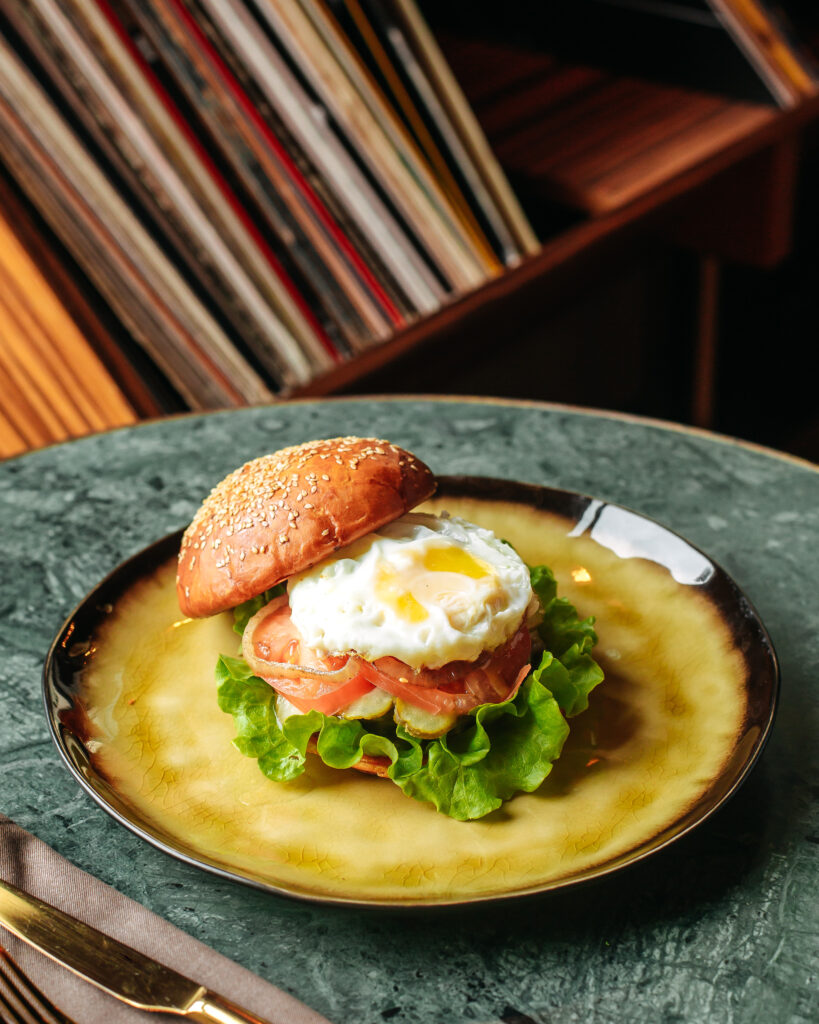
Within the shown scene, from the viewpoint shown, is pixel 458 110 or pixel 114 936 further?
pixel 458 110

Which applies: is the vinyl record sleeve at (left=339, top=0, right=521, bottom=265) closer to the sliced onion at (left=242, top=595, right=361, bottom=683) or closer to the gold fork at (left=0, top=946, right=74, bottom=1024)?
the sliced onion at (left=242, top=595, right=361, bottom=683)

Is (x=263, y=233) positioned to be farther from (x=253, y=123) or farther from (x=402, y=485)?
(x=402, y=485)

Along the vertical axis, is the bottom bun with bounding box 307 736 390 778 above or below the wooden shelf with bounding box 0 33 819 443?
above

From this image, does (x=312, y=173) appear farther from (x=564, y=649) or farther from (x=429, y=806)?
(x=429, y=806)

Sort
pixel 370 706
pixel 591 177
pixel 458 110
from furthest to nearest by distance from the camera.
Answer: pixel 591 177
pixel 458 110
pixel 370 706

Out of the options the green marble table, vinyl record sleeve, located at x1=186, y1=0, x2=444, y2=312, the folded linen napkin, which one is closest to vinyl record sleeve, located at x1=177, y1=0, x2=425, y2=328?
vinyl record sleeve, located at x1=186, y1=0, x2=444, y2=312

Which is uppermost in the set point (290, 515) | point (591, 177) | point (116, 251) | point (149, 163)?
point (149, 163)

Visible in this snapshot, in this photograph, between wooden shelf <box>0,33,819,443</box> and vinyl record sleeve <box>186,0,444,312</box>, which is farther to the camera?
wooden shelf <box>0,33,819,443</box>

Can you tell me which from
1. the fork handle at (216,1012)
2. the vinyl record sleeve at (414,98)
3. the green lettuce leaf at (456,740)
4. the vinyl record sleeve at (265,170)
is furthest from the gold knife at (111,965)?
the vinyl record sleeve at (414,98)

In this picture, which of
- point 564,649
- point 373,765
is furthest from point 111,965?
point 564,649
